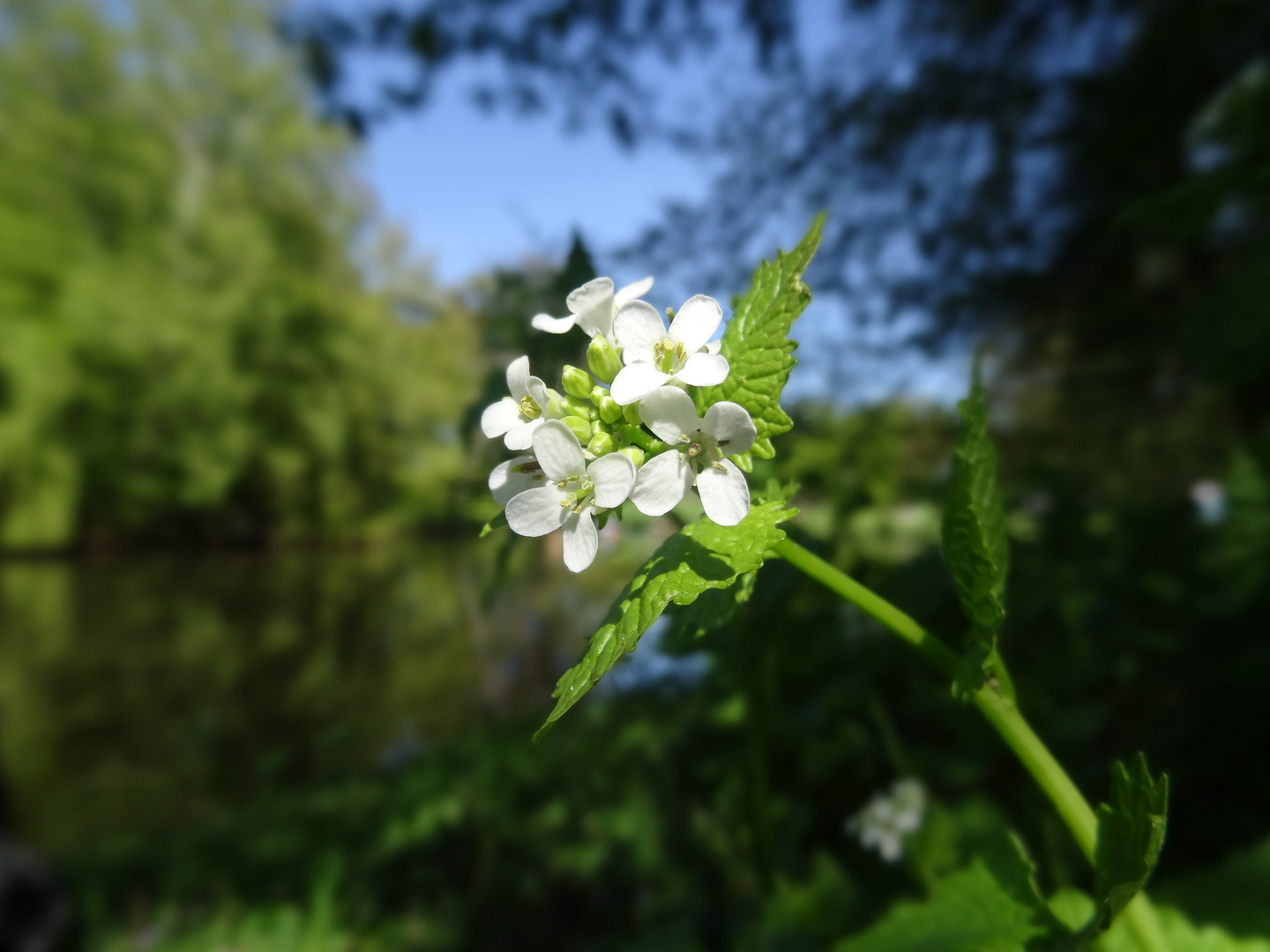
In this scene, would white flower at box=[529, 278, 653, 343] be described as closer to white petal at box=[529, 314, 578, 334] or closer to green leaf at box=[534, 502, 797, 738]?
white petal at box=[529, 314, 578, 334]

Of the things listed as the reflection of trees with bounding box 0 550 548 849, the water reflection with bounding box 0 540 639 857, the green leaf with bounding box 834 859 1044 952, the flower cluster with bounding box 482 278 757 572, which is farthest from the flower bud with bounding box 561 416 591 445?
the reflection of trees with bounding box 0 550 548 849

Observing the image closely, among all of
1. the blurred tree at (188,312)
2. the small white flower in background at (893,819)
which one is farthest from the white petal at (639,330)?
the blurred tree at (188,312)

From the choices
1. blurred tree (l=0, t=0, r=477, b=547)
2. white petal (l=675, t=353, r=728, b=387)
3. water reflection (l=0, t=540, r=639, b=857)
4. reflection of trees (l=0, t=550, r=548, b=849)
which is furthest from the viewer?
blurred tree (l=0, t=0, r=477, b=547)

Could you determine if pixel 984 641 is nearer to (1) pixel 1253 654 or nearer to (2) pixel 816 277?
(1) pixel 1253 654

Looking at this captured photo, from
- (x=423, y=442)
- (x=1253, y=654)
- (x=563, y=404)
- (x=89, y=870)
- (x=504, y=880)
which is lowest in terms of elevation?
(x=1253, y=654)

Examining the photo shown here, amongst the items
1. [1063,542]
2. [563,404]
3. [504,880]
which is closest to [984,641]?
[563,404]

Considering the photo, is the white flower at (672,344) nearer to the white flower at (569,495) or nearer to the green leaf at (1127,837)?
the white flower at (569,495)

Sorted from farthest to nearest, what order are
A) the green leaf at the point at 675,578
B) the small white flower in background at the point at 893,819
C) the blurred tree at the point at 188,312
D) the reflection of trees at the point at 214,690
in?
the blurred tree at the point at 188,312, the reflection of trees at the point at 214,690, the small white flower in background at the point at 893,819, the green leaf at the point at 675,578
